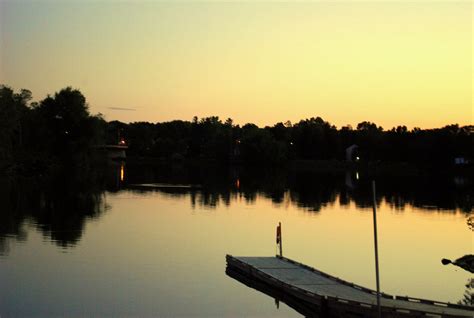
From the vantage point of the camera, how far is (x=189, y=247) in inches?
1345

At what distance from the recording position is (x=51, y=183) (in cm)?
7206

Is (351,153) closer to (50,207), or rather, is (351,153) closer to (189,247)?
(50,207)

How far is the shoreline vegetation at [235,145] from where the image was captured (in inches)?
3622

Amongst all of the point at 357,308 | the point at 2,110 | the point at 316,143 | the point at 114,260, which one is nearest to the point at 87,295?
the point at 114,260

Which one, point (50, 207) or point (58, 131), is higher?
point (58, 131)

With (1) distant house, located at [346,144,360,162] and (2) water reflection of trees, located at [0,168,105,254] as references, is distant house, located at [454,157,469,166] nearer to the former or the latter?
(1) distant house, located at [346,144,360,162]

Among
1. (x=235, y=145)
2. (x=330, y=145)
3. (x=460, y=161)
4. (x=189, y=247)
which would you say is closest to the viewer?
(x=189, y=247)

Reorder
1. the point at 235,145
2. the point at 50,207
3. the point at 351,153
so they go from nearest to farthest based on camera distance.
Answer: the point at 50,207, the point at 351,153, the point at 235,145

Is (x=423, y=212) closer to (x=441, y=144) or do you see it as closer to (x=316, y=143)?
(x=441, y=144)

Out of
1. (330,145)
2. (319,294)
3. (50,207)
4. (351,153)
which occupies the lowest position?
(319,294)

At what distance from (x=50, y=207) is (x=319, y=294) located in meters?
33.4

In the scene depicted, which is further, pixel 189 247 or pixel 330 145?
pixel 330 145

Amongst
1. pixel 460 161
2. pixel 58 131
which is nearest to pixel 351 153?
pixel 460 161

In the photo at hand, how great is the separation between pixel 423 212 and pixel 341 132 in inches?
4663
